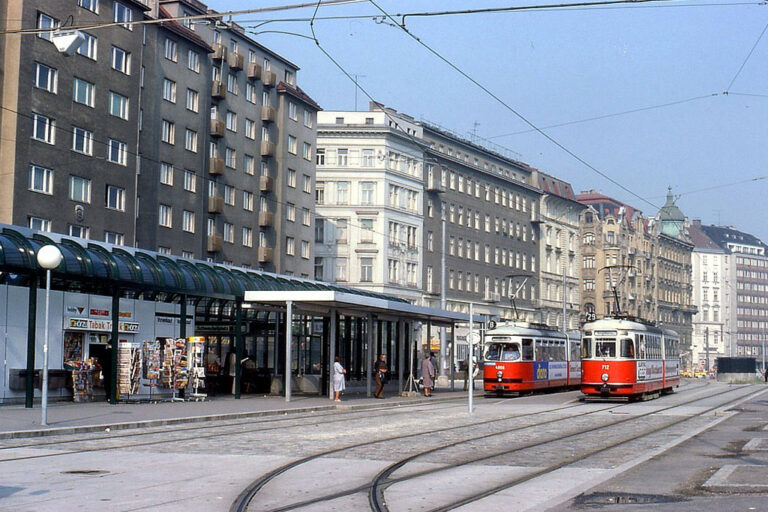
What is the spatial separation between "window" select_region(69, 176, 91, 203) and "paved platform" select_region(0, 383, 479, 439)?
18.7 meters

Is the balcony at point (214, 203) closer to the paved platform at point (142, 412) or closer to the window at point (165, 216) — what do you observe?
the window at point (165, 216)

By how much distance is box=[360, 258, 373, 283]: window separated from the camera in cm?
8206

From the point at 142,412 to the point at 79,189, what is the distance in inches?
1103

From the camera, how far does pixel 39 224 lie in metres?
49.5

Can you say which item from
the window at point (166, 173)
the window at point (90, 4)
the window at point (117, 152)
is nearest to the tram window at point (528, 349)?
the window at point (117, 152)

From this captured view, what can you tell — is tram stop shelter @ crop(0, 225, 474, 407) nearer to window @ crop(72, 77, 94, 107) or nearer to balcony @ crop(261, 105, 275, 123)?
window @ crop(72, 77, 94, 107)

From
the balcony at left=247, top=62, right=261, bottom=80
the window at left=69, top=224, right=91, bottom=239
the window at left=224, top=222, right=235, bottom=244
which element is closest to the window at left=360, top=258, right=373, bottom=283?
the window at left=224, top=222, right=235, bottom=244

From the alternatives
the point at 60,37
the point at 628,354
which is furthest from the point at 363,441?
the point at 628,354

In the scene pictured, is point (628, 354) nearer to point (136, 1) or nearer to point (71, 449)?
point (71, 449)

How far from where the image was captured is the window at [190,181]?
206 ft

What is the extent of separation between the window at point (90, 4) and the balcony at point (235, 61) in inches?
573

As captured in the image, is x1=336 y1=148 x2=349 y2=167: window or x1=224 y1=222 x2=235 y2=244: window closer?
x1=224 y1=222 x2=235 y2=244: window

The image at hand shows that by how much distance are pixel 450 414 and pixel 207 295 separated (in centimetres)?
854

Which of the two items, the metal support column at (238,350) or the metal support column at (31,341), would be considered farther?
the metal support column at (238,350)
